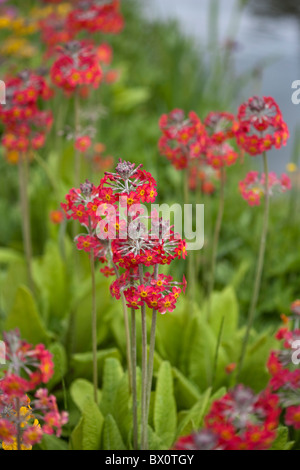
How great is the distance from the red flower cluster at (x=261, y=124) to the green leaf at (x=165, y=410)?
2.04 ft

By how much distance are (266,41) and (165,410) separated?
264 inches

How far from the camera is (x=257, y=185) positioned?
1725 mm

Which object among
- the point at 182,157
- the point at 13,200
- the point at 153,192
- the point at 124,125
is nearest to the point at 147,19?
the point at 124,125

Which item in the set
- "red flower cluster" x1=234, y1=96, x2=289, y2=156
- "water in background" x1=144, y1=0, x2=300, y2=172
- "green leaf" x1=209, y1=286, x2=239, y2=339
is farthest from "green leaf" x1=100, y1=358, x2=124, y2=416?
"water in background" x1=144, y1=0, x2=300, y2=172

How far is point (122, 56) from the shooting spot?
5.67 meters

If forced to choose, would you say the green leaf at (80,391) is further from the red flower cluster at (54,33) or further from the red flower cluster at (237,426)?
the red flower cluster at (54,33)

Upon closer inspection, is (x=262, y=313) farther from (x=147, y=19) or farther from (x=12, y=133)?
(x=147, y=19)

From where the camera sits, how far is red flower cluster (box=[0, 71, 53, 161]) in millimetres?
1944

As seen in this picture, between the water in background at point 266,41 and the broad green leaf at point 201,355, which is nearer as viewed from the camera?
the broad green leaf at point 201,355

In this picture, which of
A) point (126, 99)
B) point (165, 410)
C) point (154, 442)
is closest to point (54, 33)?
point (126, 99)

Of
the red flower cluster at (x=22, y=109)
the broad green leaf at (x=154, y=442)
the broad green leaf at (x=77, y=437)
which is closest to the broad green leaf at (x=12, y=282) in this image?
the red flower cluster at (x=22, y=109)

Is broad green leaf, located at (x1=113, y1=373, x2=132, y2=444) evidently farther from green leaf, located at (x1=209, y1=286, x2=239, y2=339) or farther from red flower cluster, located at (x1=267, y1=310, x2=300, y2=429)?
green leaf, located at (x1=209, y1=286, x2=239, y2=339)

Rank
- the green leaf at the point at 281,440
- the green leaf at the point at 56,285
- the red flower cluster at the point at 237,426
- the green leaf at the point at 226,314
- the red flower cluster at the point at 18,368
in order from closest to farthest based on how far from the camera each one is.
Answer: the red flower cluster at the point at 237,426
the red flower cluster at the point at 18,368
the green leaf at the point at 281,440
the green leaf at the point at 226,314
the green leaf at the point at 56,285

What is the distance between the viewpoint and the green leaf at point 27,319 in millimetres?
1926
